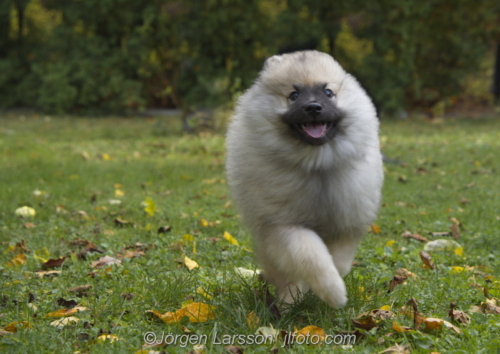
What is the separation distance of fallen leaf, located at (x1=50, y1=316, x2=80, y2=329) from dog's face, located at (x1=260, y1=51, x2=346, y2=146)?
143cm

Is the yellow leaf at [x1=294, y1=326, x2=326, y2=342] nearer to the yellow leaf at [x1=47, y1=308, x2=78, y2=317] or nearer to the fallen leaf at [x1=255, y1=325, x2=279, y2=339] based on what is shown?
the fallen leaf at [x1=255, y1=325, x2=279, y2=339]

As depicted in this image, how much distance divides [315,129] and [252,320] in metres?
1.01

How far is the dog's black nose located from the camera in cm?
301

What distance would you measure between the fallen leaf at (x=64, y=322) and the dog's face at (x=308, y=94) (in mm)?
1434

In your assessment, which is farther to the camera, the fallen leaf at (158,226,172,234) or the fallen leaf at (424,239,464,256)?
the fallen leaf at (158,226,172,234)

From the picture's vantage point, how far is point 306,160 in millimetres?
3104

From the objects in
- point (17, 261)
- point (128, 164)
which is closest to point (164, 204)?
point (17, 261)

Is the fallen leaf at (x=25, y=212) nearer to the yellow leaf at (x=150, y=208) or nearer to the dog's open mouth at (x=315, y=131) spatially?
the yellow leaf at (x=150, y=208)

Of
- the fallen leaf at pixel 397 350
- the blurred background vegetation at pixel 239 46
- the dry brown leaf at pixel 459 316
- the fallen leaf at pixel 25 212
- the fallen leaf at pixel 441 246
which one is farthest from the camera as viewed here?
the blurred background vegetation at pixel 239 46

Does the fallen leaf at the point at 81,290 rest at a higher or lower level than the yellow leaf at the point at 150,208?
higher

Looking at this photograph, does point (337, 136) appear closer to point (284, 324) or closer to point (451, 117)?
point (284, 324)

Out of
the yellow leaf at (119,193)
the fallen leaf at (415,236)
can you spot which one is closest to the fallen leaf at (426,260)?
the fallen leaf at (415,236)

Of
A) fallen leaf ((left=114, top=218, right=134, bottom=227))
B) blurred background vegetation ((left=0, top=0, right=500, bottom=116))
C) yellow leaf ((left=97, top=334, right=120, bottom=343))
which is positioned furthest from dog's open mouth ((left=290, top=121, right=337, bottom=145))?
blurred background vegetation ((left=0, top=0, right=500, bottom=116))

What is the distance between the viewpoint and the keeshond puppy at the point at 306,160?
308 cm
